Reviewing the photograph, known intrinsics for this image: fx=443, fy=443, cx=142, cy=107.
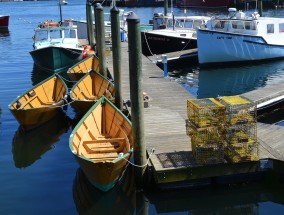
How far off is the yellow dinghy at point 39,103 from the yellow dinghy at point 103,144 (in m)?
3.01

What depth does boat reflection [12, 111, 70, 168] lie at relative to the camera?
1419 centimetres

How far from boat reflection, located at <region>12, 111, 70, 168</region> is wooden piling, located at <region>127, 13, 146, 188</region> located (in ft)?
15.1

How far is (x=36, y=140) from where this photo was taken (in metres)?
15.6

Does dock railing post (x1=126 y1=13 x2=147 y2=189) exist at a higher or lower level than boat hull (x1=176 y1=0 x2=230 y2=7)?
lower

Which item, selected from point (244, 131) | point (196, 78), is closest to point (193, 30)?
point (196, 78)

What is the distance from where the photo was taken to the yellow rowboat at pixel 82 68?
21.9 metres

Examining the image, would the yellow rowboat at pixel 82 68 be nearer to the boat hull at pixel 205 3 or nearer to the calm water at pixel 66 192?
the calm water at pixel 66 192

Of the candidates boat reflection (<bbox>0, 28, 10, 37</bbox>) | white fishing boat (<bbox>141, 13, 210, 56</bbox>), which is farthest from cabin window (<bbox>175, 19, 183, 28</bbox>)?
boat reflection (<bbox>0, 28, 10, 37</bbox>)

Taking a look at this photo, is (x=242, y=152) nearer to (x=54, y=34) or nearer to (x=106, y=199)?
(x=106, y=199)

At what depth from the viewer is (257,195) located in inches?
427

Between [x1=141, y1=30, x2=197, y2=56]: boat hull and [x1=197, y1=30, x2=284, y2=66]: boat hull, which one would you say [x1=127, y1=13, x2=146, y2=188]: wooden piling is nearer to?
[x1=197, y1=30, x2=284, y2=66]: boat hull

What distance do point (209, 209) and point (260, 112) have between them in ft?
22.8

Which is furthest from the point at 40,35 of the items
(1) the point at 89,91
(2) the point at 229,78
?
(2) the point at 229,78

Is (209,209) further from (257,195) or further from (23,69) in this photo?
(23,69)
